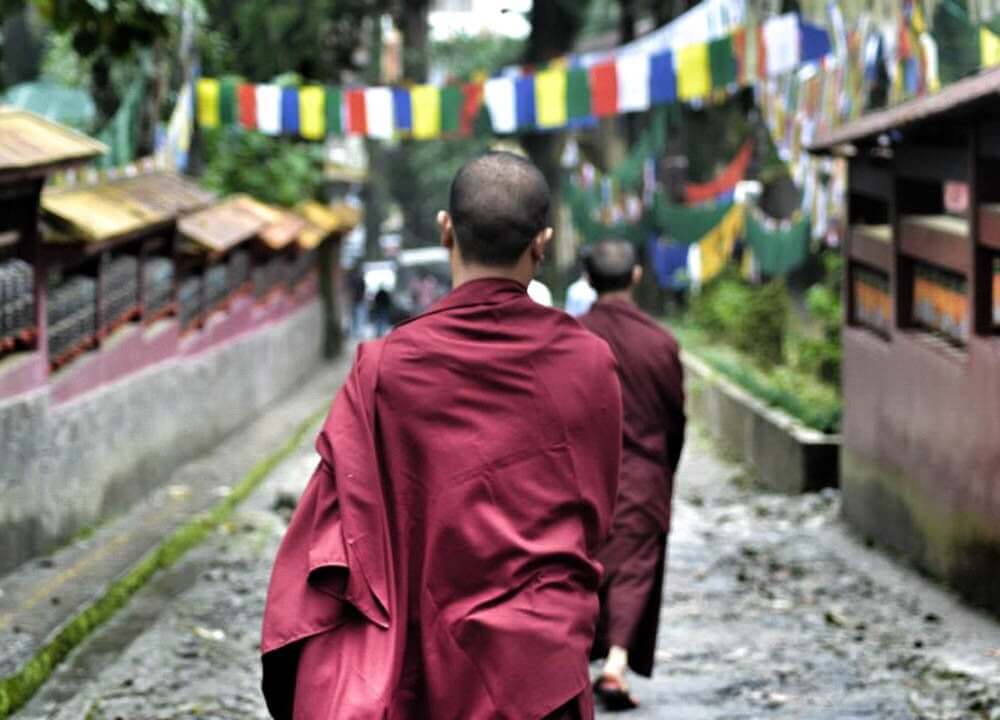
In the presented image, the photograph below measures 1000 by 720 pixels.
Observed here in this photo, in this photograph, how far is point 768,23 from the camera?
1434 cm

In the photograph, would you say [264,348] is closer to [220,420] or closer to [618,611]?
[220,420]

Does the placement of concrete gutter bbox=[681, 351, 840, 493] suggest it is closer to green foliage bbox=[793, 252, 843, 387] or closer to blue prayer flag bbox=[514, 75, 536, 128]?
green foliage bbox=[793, 252, 843, 387]

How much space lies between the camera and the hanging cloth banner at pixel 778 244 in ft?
62.5

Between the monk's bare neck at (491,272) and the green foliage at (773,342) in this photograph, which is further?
the green foliage at (773,342)

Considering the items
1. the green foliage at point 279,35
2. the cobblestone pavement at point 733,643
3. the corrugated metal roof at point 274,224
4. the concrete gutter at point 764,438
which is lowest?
the concrete gutter at point 764,438

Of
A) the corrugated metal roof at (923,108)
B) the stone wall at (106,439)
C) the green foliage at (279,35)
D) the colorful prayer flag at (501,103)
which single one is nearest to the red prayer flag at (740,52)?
the corrugated metal roof at (923,108)

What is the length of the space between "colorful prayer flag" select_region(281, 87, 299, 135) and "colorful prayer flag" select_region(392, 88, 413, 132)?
137 cm

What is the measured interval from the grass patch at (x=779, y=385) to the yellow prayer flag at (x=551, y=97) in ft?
9.35

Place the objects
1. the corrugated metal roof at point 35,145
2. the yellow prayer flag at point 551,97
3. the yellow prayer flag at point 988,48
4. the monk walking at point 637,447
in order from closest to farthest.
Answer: the monk walking at point 637,447, the corrugated metal roof at point 35,145, the yellow prayer flag at point 988,48, the yellow prayer flag at point 551,97

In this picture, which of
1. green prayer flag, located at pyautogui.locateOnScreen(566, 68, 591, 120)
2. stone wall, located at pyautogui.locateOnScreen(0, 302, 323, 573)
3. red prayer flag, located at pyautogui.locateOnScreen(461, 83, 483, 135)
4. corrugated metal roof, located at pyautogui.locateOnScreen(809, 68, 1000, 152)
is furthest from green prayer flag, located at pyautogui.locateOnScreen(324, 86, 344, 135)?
corrugated metal roof, located at pyautogui.locateOnScreen(809, 68, 1000, 152)

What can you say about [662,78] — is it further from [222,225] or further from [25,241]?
[25,241]

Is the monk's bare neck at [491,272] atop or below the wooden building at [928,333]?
atop

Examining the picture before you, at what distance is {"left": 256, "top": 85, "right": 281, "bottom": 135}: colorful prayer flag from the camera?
21703mm

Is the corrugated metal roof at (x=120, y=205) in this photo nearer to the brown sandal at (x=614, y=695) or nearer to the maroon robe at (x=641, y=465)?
the maroon robe at (x=641, y=465)
